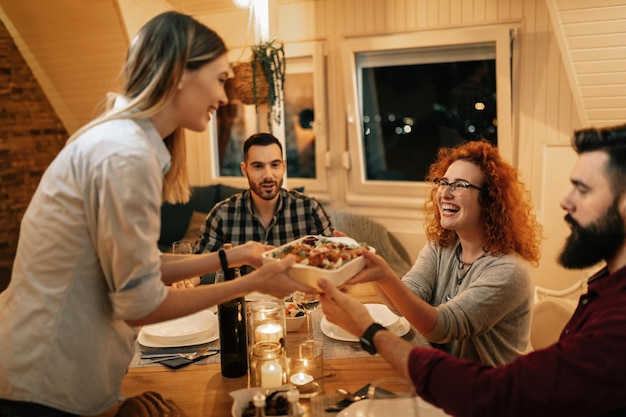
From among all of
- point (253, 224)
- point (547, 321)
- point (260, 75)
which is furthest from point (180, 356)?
point (260, 75)

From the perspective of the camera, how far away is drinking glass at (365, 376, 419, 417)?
1303 mm

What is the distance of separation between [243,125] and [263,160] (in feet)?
5.99

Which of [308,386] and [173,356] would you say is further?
[173,356]

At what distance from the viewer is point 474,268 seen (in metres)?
2.02

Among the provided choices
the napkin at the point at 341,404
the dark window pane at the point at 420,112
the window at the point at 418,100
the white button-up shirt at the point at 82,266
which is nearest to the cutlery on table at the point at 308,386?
the napkin at the point at 341,404

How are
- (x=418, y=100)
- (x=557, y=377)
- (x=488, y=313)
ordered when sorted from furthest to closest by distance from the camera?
1. (x=418, y=100)
2. (x=488, y=313)
3. (x=557, y=377)

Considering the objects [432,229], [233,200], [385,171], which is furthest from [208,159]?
[432,229]

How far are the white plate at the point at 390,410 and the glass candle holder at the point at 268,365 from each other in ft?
0.65

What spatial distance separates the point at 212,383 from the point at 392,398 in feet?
1.60

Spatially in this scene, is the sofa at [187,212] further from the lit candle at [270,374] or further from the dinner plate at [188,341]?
the lit candle at [270,374]

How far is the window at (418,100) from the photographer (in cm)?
375

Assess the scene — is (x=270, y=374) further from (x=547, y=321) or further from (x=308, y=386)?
(x=547, y=321)

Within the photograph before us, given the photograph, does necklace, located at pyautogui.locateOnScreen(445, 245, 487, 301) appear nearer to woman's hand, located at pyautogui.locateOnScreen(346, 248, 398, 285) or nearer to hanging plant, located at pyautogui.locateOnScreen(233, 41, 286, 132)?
woman's hand, located at pyautogui.locateOnScreen(346, 248, 398, 285)

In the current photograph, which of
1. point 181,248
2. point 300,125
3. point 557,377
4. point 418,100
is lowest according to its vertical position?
point 557,377
